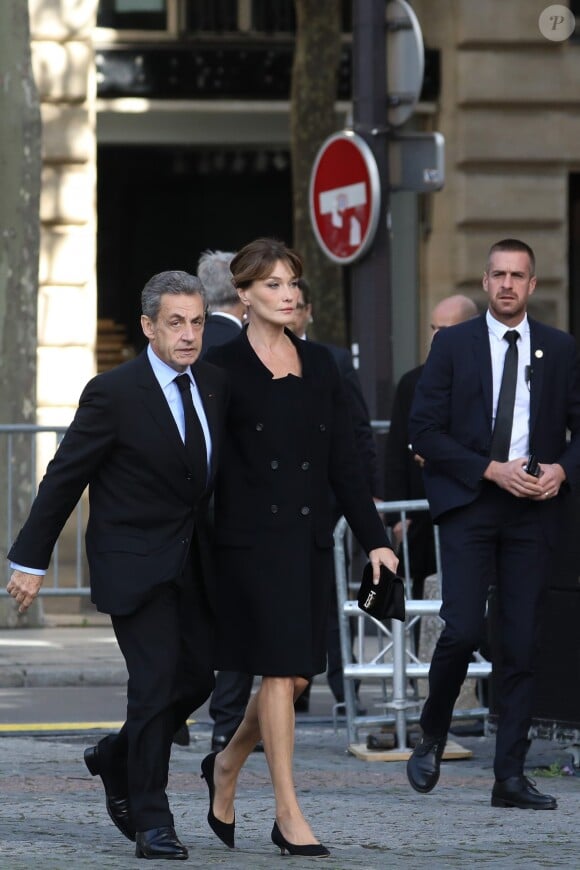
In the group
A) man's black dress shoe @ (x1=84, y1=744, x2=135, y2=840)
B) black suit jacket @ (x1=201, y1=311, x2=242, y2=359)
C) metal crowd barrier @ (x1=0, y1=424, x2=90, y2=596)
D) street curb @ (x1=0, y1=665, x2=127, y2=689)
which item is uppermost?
black suit jacket @ (x1=201, y1=311, x2=242, y2=359)

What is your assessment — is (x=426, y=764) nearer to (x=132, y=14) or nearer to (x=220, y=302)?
(x=220, y=302)

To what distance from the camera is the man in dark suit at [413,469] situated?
999 cm

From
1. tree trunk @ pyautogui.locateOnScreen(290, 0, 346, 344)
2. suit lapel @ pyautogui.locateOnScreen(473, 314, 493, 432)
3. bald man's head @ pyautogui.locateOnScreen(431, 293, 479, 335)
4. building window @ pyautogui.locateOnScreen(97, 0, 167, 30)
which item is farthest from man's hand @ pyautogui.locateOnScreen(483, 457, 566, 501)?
building window @ pyautogui.locateOnScreen(97, 0, 167, 30)

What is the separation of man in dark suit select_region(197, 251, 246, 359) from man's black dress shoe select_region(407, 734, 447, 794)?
1.99 meters

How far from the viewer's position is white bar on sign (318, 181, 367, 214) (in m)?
12.2

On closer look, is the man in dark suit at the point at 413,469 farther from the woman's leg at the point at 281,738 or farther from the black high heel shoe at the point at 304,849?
the black high heel shoe at the point at 304,849

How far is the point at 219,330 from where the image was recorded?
911 centimetres

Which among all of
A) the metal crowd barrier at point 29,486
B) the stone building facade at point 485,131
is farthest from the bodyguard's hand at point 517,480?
the stone building facade at point 485,131

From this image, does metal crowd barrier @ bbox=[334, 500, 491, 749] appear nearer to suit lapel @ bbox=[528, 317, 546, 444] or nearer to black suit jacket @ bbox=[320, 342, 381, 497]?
black suit jacket @ bbox=[320, 342, 381, 497]

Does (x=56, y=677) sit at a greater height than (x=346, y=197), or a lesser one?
lesser

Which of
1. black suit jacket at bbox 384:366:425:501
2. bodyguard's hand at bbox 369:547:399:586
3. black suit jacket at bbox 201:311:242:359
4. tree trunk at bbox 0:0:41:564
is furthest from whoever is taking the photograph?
tree trunk at bbox 0:0:41:564

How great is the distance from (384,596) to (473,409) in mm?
1231
